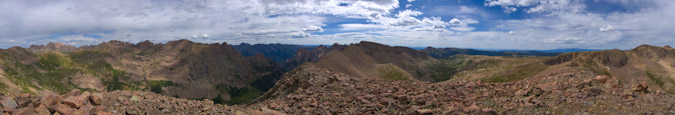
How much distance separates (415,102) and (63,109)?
79.9 ft

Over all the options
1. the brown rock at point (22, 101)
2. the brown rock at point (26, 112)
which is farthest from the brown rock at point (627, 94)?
the brown rock at point (22, 101)

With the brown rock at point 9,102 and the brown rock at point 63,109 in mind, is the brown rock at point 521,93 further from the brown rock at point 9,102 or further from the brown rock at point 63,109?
the brown rock at point 9,102

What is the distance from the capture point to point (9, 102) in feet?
61.3

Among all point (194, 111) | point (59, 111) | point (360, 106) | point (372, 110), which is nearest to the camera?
point (59, 111)

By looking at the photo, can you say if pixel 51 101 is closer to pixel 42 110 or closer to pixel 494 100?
pixel 42 110

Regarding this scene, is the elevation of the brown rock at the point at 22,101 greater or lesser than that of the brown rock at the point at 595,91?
lesser

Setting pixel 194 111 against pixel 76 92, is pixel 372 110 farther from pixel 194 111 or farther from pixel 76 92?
pixel 76 92

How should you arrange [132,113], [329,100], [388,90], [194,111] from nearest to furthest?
[132,113] → [194,111] → [329,100] → [388,90]

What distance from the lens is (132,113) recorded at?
19094mm

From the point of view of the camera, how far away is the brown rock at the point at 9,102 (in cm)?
1839

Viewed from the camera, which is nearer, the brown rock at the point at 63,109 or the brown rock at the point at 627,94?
the brown rock at the point at 63,109

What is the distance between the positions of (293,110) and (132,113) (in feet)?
39.1

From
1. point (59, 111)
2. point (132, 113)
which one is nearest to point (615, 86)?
point (132, 113)

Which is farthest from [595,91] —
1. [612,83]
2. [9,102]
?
[9,102]
